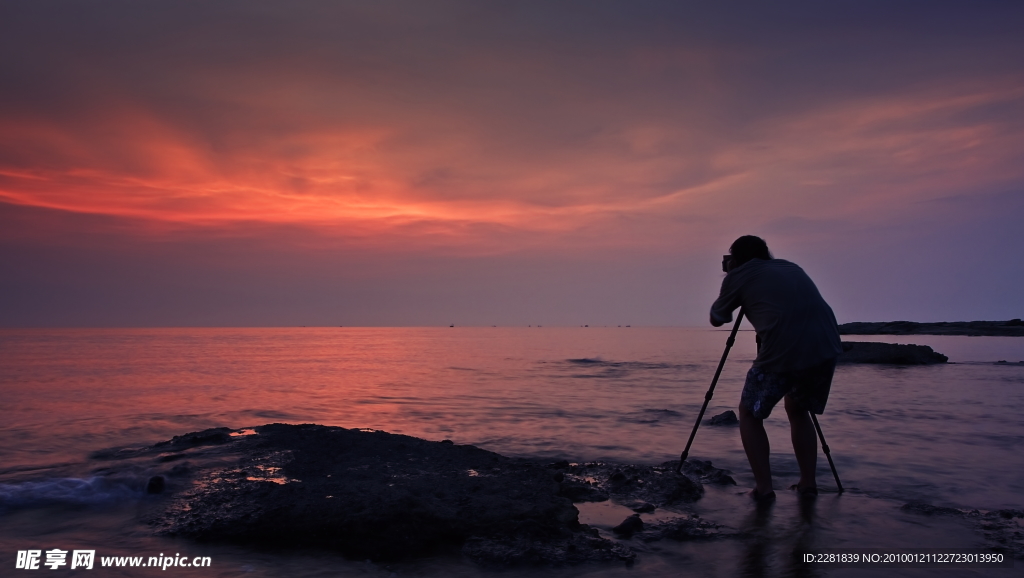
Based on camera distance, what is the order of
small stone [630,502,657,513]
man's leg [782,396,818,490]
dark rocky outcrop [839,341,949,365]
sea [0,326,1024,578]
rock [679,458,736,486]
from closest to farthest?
sea [0,326,1024,578] → small stone [630,502,657,513] → man's leg [782,396,818,490] → rock [679,458,736,486] → dark rocky outcrop [839,341,949,365]

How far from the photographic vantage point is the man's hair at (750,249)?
595 cm

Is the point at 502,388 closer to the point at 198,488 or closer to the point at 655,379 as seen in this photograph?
the point at 655,379

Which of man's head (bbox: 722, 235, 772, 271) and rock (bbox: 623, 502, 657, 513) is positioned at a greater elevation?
man's head (bbox: 722, 235, 772, 271)

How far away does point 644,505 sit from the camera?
18.0ft

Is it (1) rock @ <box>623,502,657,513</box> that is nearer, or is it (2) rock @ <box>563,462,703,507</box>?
(1) rock @ <box>623,502,657,513</box>

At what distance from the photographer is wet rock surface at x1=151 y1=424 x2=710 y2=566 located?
441 cm

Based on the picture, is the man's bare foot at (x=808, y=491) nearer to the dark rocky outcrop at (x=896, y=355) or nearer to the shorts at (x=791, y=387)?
the shorts at (x=791, y=387)

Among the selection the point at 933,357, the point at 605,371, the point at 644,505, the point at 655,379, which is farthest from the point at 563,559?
the point at 933,357

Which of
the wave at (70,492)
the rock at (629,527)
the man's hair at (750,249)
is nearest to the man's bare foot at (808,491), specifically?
the rock at (629,527)

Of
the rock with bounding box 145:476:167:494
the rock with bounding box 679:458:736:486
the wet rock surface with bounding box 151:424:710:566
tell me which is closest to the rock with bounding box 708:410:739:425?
the rock with bounding box 679:458:736:486

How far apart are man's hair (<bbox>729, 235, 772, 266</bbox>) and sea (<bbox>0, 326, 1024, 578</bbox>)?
7.30 feet

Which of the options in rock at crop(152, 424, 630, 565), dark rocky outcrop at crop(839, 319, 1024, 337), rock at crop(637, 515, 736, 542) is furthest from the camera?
dark rocky outcrop at crop(839, 319, 1024, 337)

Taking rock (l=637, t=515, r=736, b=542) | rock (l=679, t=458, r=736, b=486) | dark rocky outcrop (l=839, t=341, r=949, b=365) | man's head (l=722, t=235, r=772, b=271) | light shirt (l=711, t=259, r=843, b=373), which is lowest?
rock (l=679, t=458, r=736, b=486)

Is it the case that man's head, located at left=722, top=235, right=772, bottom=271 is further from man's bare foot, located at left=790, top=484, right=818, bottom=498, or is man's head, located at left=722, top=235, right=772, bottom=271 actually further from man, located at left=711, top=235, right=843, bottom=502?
man's bare foot, located at left=790, top=484, right=818, bottom=498
